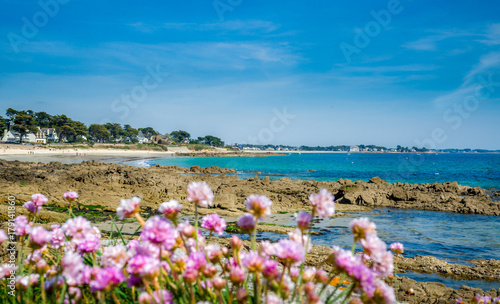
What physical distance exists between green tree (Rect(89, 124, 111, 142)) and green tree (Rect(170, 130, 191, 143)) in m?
55.5

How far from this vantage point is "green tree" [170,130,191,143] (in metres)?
181

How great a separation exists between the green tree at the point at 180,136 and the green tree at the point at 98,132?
55461mm

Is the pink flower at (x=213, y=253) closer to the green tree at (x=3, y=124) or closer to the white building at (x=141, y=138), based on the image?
the green tree at (x=3, y=124)

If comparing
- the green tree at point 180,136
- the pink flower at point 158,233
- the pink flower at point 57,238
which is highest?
the green tree at point 180,136

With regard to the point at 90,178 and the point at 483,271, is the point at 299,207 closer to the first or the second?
the point at 483,271

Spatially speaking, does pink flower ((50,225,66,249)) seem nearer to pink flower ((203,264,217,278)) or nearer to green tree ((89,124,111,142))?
pink flower ((203,264,217,278))

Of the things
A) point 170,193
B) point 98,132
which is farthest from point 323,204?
point 98,132

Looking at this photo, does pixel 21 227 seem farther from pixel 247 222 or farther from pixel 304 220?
pixel 304 220

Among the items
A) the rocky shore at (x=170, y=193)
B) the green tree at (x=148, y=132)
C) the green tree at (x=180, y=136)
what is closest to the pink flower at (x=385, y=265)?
the rocky shore at (x=170, y=193)

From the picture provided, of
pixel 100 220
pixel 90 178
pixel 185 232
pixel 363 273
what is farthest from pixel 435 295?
pixel 90 178

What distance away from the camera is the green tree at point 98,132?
12206cm

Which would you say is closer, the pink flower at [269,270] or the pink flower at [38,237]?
the pink flower at [269,270]

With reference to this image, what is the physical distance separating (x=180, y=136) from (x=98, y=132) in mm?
60198

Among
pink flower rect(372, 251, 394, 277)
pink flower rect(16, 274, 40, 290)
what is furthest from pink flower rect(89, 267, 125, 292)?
pink flower rect(372, 251, 394, 277)
